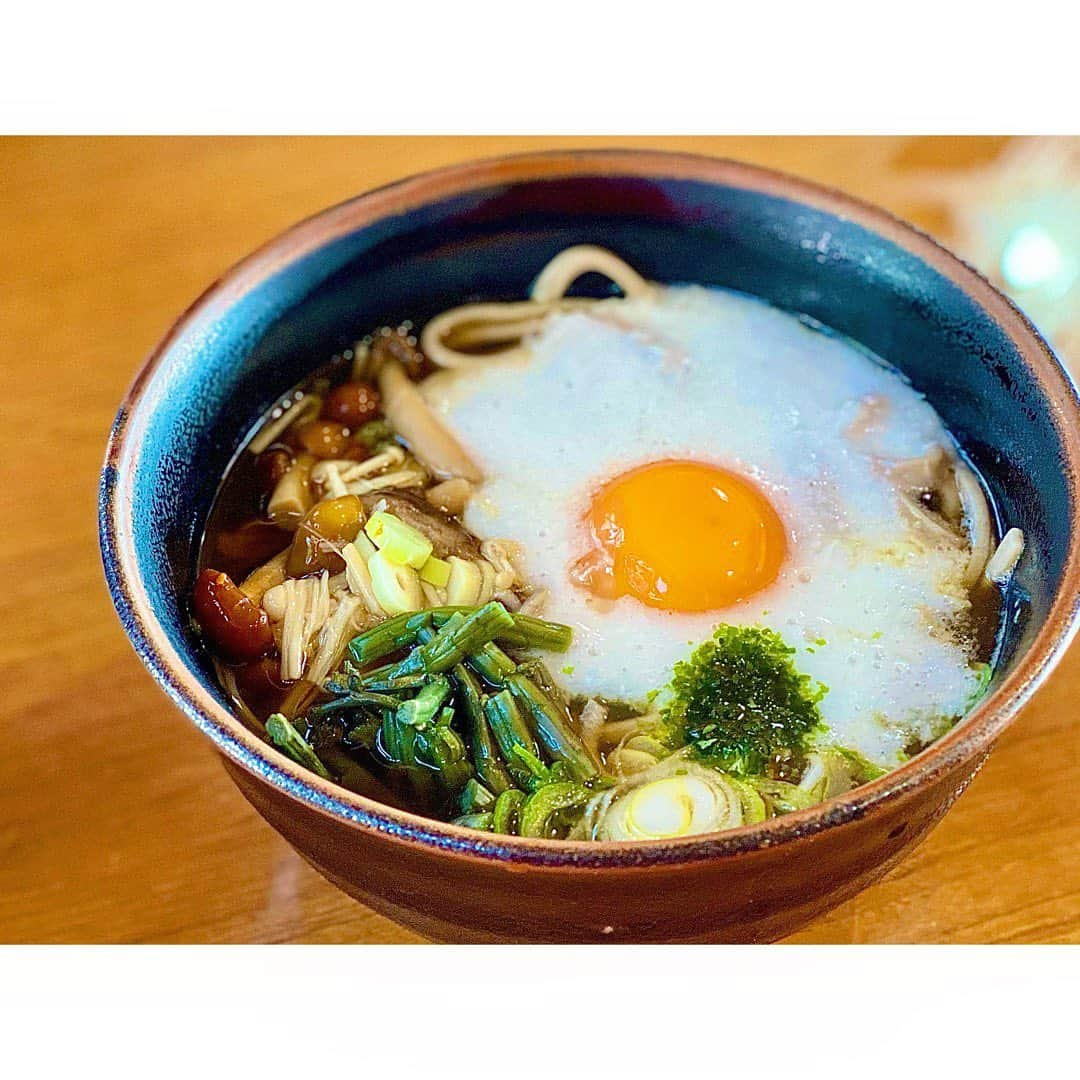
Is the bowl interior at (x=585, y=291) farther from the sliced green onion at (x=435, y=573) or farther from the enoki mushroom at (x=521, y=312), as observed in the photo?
the sliced green onion at (x=435, y=573)

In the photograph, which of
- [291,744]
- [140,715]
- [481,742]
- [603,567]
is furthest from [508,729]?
[140,715]

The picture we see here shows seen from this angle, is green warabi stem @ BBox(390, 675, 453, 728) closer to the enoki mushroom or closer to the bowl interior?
the bowl interior

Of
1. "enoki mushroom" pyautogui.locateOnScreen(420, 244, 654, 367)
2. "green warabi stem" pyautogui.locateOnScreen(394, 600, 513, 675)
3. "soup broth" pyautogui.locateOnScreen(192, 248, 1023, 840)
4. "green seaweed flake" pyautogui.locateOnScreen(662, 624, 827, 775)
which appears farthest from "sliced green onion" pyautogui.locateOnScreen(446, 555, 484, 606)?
"enoki mushroom" pyautogui.locateOnScreen(420, 244, 654, 367)

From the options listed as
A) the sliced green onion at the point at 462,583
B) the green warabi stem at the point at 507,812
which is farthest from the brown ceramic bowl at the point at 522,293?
the sliced green onion at the point at 462,583

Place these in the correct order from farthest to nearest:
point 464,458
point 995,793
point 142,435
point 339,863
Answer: point 464,458, point 995,793, point 142,435, point 339,863

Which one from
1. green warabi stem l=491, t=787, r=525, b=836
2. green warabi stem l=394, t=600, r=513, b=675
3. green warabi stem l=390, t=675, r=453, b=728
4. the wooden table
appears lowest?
the wooden table

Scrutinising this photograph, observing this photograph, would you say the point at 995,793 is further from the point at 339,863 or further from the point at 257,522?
the point at 257,522

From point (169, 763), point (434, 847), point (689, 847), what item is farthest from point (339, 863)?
point (169, 763)

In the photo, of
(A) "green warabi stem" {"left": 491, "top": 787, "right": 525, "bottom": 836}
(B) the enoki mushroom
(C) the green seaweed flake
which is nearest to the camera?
(A) "green warabi stem" {"left": 491, "top": 787, "right": 525, "bottom": 836}
